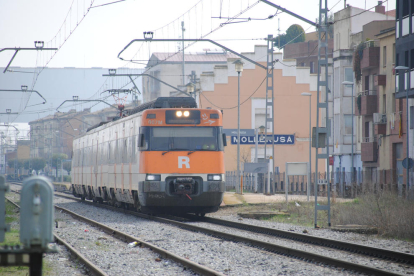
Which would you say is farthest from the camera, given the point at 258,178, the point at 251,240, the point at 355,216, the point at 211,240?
the point at 258,178

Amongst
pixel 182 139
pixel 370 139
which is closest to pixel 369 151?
pixel 370 139

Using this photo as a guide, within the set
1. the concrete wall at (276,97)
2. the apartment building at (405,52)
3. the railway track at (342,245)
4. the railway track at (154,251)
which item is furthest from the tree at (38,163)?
the railway track at (154,251)

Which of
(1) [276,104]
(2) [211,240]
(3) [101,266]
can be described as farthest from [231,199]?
(1) [276,104]

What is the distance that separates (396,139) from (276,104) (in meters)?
13.5

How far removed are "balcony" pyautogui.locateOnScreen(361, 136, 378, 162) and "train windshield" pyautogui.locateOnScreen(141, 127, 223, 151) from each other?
34523 millimetres

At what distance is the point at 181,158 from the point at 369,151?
3584cm

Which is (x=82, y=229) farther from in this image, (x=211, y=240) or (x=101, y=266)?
(x=101, y=266)

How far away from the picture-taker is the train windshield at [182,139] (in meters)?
21.4

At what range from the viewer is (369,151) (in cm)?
5447

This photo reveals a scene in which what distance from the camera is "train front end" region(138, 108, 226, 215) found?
21.1 meters

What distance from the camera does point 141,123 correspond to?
21.8m

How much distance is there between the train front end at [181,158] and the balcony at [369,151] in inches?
1354

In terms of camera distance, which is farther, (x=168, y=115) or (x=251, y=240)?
(x=168, y=115)

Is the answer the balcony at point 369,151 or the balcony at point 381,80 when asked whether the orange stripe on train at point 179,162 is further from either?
the balcony at point 369,151
